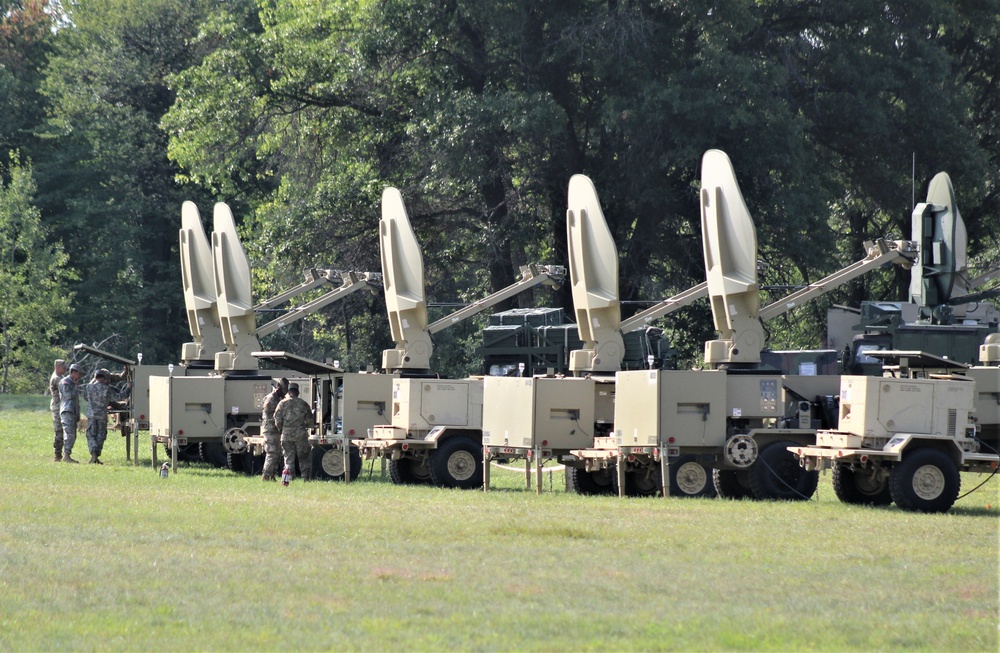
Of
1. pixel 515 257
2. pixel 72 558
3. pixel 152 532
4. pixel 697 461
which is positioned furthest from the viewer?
pixel 515 257

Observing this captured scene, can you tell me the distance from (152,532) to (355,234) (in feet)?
83.9

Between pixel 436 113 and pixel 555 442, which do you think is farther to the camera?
pixel 436 113

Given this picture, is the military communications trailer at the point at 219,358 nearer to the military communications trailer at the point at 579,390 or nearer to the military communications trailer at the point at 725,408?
the military communications trailer at the point at 579,390

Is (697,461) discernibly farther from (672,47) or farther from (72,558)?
(672,47)

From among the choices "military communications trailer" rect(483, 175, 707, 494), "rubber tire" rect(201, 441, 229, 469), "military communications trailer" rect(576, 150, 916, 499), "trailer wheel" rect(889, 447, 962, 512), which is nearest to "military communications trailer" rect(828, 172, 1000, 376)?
"military communications trailer" rect(576, 150, 916, 499)

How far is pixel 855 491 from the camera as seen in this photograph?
2031 centimetres

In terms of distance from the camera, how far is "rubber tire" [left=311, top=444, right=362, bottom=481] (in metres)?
25.8

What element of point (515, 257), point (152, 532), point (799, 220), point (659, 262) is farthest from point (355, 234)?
point (152, 532)

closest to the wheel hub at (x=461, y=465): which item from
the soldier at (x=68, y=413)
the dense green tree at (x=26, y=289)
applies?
the soldier at (x=68, y=413)

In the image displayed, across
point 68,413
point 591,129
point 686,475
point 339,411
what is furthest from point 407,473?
point 591,129

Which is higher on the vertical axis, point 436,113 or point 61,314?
point 436,113

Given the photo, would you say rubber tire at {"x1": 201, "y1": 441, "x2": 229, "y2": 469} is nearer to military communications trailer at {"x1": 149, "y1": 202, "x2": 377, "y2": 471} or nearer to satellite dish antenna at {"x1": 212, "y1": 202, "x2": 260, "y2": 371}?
military communications trailer at {"x1": 149, "y1": 202, "x2": 377, "y2": 471}

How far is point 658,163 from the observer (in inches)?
1442

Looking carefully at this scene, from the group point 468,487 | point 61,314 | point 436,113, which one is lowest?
point 468,487
